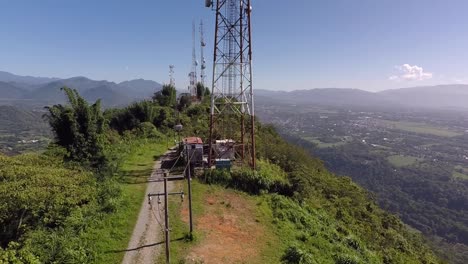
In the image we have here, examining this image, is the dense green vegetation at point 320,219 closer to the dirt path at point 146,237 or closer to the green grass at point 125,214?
the green grass at point 125,214

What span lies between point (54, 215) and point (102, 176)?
5.13 m

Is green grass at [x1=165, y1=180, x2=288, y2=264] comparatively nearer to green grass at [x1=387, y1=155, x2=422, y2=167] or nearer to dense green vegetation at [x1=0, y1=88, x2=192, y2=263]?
dense green vegetation at [x1=0, y1=88, x2=192, y2=263]

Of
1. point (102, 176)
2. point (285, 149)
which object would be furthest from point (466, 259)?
point (102, 176)

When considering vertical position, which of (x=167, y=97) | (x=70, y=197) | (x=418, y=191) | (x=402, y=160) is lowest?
(x=418, y=191)

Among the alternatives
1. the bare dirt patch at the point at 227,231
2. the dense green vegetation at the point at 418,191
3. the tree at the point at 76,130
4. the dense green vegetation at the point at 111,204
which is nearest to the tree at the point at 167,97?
the dense green vegetation at the point at 111,204

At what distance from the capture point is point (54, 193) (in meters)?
12.3

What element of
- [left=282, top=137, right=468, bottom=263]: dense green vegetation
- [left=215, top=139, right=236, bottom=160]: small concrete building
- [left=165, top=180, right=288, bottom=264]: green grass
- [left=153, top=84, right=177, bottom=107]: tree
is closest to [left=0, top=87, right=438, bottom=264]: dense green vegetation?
[left=165, top=180, right=288, bottom=264]: green grass

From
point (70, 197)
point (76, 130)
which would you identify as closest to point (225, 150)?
point (76, 130)

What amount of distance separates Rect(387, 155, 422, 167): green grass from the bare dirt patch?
109m

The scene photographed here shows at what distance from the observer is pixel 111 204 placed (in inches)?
560

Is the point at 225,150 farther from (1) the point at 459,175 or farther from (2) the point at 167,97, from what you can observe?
(1) the point at 459,175

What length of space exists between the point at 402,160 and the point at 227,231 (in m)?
123

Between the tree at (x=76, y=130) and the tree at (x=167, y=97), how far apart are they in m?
23.7

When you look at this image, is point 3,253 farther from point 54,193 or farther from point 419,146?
point 419,146
